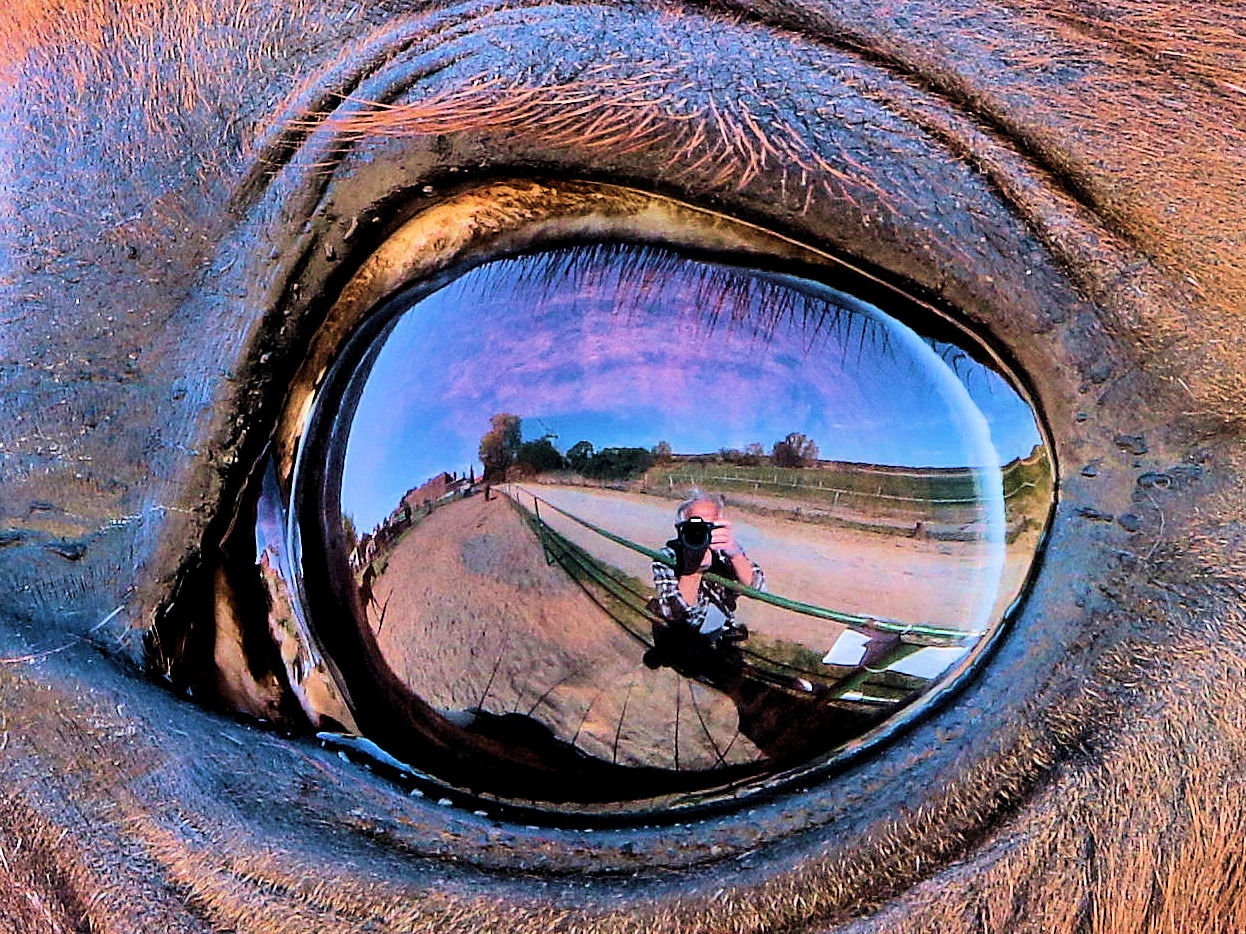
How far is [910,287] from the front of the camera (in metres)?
1.20


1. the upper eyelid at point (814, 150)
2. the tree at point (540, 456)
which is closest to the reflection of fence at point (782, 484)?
the tree at point (540, 456)

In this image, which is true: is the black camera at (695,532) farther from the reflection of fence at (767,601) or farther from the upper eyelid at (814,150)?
the upper eyelid at (814,150)

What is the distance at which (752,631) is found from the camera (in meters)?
1.19

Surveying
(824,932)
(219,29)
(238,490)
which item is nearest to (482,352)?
(238,490)

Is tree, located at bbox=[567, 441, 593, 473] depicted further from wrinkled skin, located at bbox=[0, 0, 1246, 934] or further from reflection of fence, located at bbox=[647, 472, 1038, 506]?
wrinkled skin, located at bbox=[0, 0, 1246, 934]

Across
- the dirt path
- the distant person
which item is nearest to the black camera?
the distant person

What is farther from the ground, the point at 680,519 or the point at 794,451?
the point at 794,451

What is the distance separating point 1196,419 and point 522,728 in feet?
2.55

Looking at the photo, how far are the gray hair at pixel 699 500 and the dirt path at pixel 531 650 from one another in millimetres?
137

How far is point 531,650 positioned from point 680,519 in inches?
8.3

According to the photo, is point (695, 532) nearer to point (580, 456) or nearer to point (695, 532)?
point (695, 532)

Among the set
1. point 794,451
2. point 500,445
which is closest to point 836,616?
point 794,451

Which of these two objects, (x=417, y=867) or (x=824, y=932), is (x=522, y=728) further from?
(x=824, y=932)

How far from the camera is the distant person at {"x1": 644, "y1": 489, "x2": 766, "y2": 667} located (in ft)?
3.86
